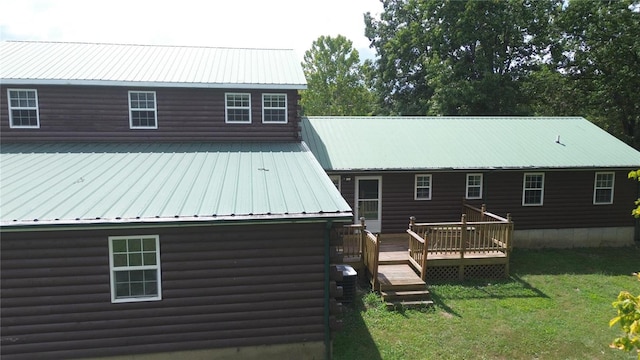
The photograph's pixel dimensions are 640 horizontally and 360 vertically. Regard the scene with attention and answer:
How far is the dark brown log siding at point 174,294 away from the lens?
24.2 feet

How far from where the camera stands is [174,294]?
7766 millimetres

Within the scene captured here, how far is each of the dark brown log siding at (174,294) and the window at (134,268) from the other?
0.38 ft

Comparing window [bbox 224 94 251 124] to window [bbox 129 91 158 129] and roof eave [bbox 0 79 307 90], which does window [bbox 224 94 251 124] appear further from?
window [bbox 129 91 158 129]

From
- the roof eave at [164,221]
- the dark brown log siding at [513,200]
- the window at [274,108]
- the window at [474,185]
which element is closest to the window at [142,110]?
the window at [274,108]

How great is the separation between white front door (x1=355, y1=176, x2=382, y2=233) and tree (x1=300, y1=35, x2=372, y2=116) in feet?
83.6

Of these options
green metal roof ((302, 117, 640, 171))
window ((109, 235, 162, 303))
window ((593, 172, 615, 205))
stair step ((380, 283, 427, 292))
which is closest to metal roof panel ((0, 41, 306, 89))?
green metal roof ((302, 117, 640, 171))

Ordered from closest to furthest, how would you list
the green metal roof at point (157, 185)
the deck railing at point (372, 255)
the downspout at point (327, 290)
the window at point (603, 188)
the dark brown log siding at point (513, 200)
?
the green metal roof at point (157, 185)
the downspout at point (327, 290)
the deck railing at point (372, 255)
the dark brown log siding at point (513, 200)
the window at point (603, 188)

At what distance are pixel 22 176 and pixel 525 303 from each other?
13139mm

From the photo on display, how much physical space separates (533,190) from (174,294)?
14.4 metres

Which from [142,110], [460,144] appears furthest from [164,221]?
[460,144]

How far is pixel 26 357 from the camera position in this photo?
24.4ft

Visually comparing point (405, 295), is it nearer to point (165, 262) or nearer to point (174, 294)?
point (174, 294)

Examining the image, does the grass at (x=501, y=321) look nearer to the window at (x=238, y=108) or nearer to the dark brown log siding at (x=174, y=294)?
the dark brown log siding at (x=174, y=294)

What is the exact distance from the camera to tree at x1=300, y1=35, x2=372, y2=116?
40.8 meters
